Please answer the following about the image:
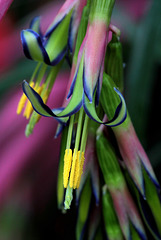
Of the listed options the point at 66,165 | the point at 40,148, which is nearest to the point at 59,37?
the point at 66,165

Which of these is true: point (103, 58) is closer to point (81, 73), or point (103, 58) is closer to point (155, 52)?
point (81, 73)

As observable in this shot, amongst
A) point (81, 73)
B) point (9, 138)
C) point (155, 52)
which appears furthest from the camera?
point (9, 138)

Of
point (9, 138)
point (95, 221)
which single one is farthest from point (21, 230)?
point (95, 221)

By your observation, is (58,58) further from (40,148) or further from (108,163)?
(40,148)

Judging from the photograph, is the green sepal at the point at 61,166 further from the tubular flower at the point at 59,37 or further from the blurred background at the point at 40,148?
the blurred background at the point at 40,148

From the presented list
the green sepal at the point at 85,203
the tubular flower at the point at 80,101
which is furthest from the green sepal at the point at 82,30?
the green sepal at the point at 85,203

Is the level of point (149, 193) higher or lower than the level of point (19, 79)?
lower

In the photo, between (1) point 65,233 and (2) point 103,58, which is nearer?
(2) point 103,58
